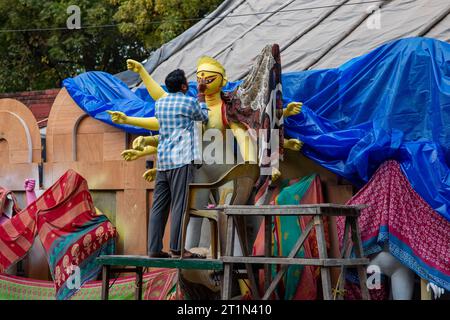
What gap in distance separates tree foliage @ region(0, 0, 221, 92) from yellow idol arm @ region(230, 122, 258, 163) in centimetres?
811

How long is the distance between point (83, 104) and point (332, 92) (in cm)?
283

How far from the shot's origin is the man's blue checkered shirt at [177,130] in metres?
7.73

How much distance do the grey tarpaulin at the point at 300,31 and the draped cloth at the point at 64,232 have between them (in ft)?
6.15

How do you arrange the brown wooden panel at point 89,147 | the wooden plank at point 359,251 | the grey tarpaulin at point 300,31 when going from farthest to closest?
1. the brown wooden panel at point 89,147
2. the grey tarpaulin at point 300,31
3. the wooden plank at point 359,251

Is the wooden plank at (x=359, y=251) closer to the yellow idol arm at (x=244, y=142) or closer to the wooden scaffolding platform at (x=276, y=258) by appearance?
the wooden scaffolding platform at (x=276, y=258)

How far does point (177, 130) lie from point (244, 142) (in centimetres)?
77

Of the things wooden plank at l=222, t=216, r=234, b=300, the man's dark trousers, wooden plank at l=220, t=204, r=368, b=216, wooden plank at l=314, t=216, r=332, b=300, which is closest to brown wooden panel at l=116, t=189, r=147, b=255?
the man's dark trousers

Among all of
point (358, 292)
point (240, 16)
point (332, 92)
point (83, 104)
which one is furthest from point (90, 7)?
point (358, 292)

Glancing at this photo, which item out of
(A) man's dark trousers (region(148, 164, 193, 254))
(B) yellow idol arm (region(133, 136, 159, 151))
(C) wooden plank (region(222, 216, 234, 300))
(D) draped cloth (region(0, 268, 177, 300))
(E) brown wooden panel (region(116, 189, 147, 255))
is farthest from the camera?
(E) brown wooden panel (region(116, 189, 147, 255))

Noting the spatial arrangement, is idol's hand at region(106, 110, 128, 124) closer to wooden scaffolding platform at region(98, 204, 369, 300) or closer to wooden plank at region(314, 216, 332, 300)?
wooden scaffolding platform at region(98, 204, 369, 300)

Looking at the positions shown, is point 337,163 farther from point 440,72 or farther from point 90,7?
point 90,7

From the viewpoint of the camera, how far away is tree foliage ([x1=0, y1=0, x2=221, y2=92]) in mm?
17000

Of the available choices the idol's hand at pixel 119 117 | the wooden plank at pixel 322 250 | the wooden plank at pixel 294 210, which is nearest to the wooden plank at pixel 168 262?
the wooden plank at pixel 294 210

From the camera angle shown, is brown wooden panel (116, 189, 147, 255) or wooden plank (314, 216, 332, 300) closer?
wooden plank (314, 216, 332, 300)
